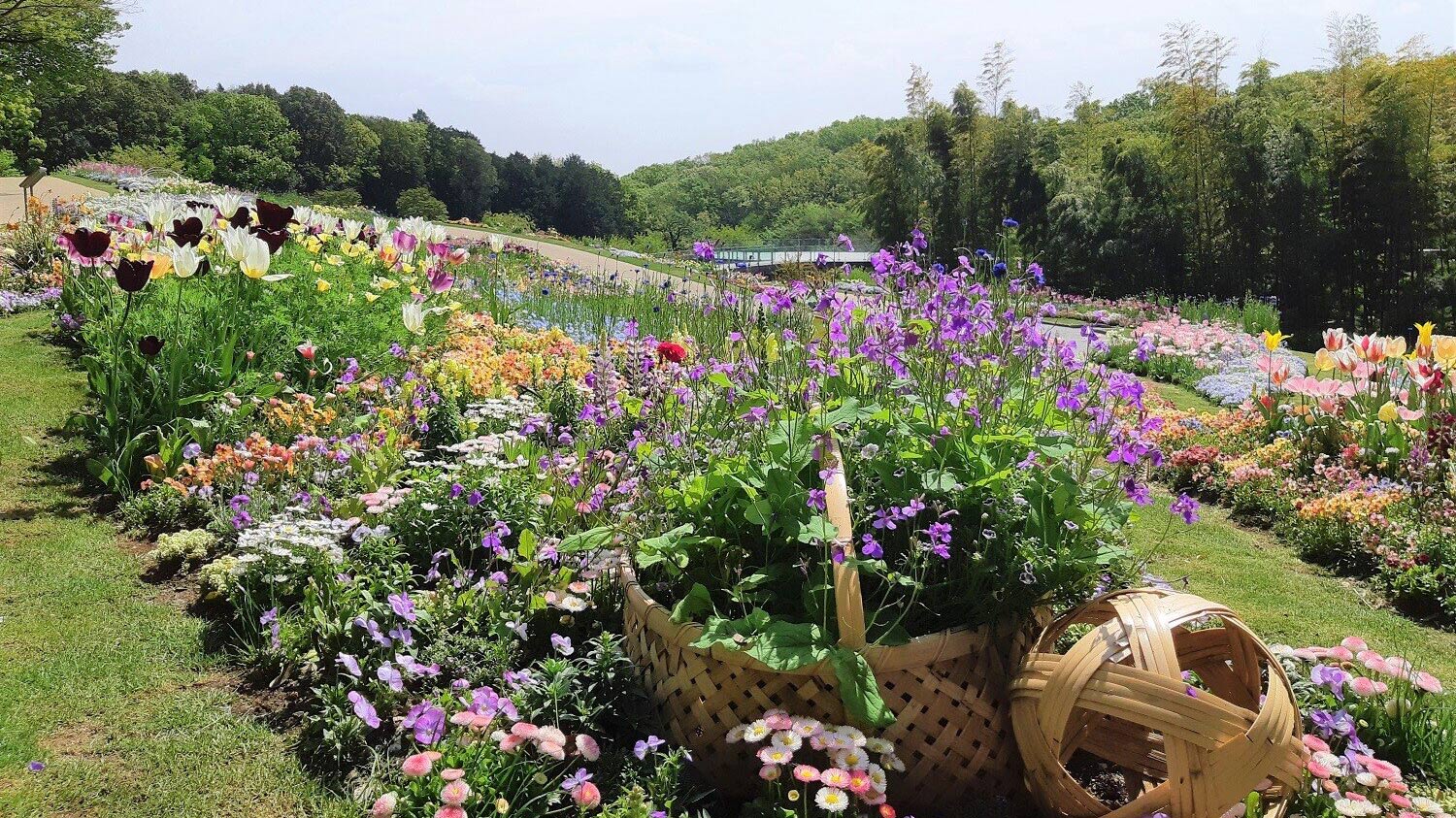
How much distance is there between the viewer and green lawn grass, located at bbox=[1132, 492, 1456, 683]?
287cm

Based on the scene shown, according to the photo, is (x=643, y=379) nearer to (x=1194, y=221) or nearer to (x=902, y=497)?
(x=902, y=497)

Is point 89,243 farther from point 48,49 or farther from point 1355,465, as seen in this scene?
point 48,49

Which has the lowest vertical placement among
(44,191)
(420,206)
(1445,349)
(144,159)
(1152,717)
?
(1152,717)

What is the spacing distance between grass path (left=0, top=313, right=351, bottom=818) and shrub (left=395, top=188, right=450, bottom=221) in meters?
25.7

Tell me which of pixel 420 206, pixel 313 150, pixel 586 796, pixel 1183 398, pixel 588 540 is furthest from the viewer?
pixel 313 150

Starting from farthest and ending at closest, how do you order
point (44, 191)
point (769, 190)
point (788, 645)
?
point (769, 190), point (44, 191), point (788, 645)

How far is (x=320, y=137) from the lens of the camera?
128ft

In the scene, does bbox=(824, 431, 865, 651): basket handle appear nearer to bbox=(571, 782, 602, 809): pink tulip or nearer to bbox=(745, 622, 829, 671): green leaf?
bbox=(745, 622, 829, 671): green leaf

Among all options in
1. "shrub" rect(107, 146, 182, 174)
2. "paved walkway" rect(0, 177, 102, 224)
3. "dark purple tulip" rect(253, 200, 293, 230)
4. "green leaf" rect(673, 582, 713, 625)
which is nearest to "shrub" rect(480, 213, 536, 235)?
"paved walkway" rect(0, 177, 102, 224)

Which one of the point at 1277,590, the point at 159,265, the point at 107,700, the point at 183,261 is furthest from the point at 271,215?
the point at 1277,590

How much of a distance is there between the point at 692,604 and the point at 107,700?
1.49 meters

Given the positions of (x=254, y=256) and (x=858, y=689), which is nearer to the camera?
(x=858, y=689)

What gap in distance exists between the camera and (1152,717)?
5.01 ft

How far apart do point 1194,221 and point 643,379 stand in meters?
16.4
